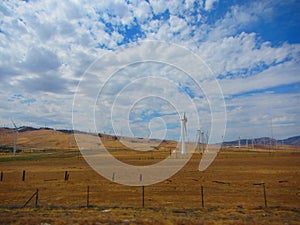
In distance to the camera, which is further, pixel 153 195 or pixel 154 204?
pixel 153 195

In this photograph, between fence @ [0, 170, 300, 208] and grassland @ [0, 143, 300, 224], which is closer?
grassland @ [0, 143, 300, 224]

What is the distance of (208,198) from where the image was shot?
822 inches

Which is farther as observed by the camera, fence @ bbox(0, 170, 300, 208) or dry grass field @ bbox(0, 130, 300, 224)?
fence @ bbox(0, 170, 300, 208)

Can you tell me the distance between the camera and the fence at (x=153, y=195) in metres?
19.0

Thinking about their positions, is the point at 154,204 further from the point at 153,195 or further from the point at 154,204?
the point at 153,195

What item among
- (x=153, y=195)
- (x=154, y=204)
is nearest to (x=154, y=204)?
(x=154, y=204)

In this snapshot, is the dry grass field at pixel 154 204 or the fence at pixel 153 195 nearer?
the dry grass field at pixel 154 204

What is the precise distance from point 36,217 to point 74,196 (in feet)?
27.5

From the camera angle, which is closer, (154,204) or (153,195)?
(154,204)

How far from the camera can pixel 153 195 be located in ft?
74.7

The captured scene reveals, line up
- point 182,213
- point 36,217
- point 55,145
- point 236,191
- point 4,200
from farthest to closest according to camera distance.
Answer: point 55,145
point 236,191
point 4,200
point 182,213
point 36,217

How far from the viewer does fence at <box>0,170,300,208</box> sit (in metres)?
19.0

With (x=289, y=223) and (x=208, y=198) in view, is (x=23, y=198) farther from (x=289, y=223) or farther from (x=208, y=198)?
(x=289, y=223)

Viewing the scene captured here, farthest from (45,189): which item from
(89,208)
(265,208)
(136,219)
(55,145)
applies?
(55,145)
